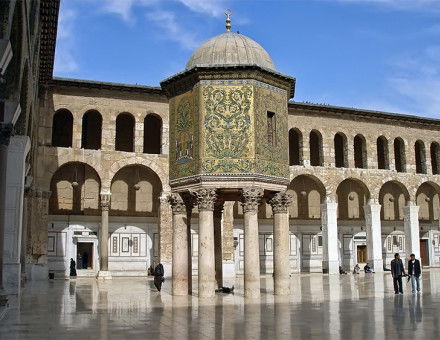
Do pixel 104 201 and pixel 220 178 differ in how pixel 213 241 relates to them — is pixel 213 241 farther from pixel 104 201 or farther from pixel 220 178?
pixel 104 201

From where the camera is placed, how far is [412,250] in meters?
28.0

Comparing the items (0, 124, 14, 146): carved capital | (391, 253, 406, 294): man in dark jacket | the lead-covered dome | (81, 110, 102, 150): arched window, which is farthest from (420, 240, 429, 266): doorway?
(0, 124, 14, 146): carved capital

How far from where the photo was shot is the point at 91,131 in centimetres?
2470

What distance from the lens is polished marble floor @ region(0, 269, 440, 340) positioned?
665cm

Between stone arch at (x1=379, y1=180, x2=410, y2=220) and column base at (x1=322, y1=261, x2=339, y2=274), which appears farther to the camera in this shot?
stone arch at (x1=379, y1=180, x2=410, y2=220)

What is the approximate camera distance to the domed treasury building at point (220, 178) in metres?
12.1

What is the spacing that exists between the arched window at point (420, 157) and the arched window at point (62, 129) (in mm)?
17247

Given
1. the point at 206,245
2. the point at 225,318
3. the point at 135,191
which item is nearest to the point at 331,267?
the point at 135,191

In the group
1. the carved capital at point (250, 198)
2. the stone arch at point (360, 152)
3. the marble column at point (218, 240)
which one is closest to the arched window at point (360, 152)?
the stone arch at point (360, 152)

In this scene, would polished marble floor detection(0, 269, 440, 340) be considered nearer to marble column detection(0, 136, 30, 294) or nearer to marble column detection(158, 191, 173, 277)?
marble column detection(0, 136, 30, 294)

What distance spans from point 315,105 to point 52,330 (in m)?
20.5

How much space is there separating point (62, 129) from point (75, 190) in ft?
8.76

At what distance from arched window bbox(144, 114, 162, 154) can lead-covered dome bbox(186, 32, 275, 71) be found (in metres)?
12.5

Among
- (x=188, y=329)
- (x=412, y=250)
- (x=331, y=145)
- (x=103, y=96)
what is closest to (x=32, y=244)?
(x=103, y=96)
